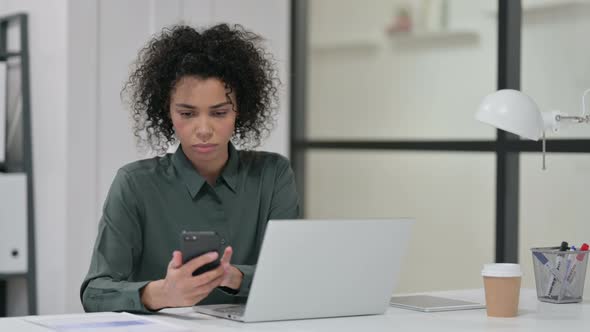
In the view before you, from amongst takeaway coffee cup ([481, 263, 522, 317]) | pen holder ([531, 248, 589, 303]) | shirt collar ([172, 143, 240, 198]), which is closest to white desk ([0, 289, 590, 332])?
takeaway coffee cup ([481, 263, 522, 317])

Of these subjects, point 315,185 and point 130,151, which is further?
point 315,185

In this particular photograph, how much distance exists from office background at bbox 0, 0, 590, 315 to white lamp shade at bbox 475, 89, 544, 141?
95 cm

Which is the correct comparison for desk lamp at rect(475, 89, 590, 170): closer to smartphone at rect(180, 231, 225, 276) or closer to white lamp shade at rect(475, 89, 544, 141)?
white lamp shade at rect(475, 89, 544, 141)

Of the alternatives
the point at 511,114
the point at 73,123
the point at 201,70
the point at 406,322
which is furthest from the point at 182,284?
the point at 73,123

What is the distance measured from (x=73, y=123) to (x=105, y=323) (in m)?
1.80

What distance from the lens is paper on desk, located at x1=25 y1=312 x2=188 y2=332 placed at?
1.72 meters

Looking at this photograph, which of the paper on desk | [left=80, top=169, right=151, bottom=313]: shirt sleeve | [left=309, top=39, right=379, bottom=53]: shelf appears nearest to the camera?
the paper on desk

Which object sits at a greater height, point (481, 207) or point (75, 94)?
point (75, 94)

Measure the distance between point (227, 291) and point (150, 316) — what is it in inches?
8.9

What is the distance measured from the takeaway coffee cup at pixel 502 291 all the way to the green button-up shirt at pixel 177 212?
51 centimetres

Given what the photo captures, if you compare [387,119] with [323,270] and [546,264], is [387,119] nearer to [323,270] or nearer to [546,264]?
[546,264]

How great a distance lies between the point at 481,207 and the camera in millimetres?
3586

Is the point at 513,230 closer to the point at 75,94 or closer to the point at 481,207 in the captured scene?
the point at 481,207

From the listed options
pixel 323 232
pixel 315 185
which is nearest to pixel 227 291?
pixel 323 232
